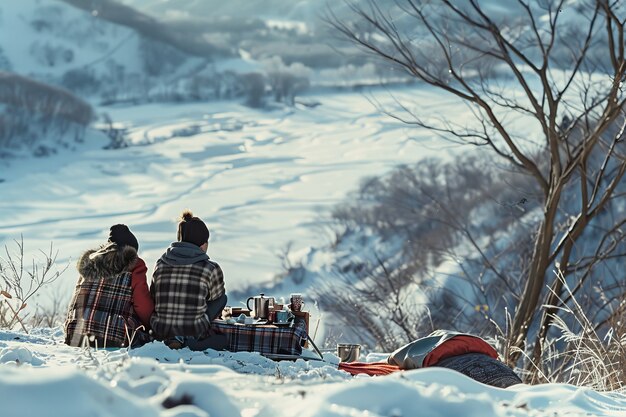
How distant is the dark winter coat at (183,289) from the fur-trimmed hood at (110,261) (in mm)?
209

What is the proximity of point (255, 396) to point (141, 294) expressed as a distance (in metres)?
2.96

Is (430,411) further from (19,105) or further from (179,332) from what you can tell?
(19,105)

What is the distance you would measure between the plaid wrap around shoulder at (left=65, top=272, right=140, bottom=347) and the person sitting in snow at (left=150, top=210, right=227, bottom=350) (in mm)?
193

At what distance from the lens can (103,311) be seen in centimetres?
568

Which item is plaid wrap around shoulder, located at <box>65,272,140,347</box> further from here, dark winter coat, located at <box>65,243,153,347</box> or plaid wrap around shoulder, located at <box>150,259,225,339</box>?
plaid wrap around shoulder, located at <box>150,259,225,339</box>

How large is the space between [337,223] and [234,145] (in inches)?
1157

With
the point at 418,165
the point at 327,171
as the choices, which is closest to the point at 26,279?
the point at 418,165

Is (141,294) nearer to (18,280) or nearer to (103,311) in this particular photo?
(103,311)

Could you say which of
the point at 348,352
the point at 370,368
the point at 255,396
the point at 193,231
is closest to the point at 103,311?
the point at 193,231

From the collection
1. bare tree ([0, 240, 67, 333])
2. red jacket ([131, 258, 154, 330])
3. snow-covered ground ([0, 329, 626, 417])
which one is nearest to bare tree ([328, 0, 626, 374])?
red jacket ([131, 258, 154, 330])

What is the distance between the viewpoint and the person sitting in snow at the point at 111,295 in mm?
5652

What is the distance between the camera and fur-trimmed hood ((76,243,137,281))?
564cm

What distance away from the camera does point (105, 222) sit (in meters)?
69.2

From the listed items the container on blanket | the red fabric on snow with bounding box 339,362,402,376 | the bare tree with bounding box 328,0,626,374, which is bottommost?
the red fabric on snow with bounding box 339,362,402,376
